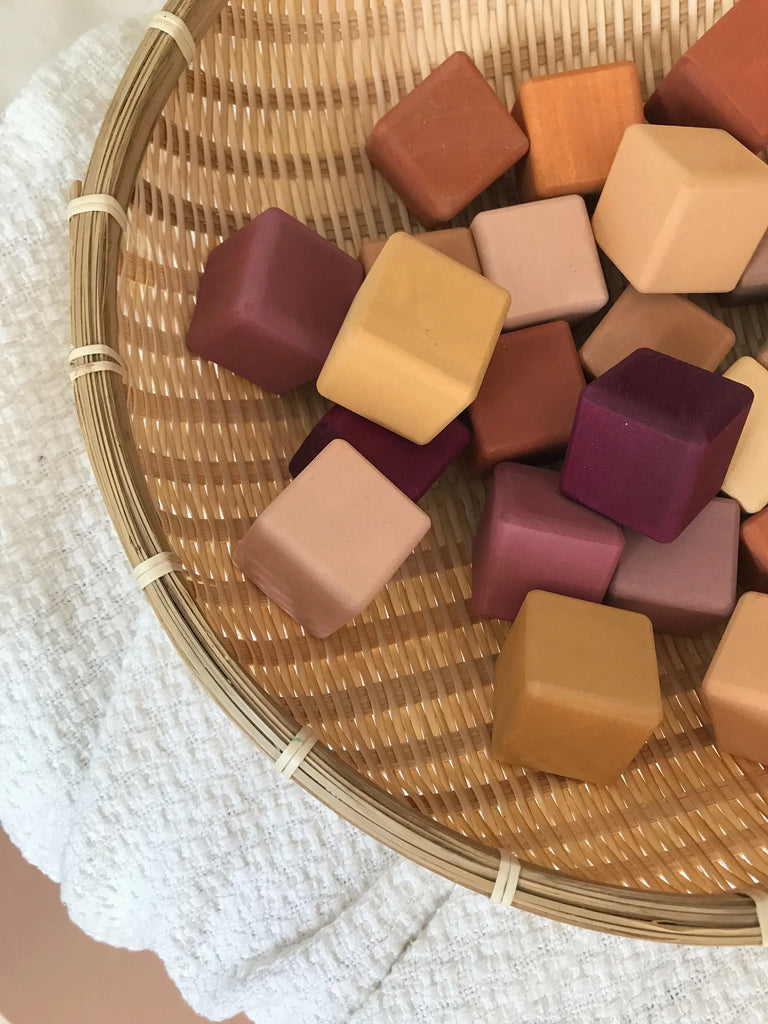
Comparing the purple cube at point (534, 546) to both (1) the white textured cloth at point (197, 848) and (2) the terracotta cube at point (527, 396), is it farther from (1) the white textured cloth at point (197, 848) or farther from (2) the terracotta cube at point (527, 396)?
(1) the white textured cloth at point (197, 848)

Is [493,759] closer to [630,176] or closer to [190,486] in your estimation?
[190,486]

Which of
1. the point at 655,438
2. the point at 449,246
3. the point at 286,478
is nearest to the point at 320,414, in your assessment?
the point at 286,478

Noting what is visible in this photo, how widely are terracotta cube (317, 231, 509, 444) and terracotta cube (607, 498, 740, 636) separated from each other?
0.23 metres

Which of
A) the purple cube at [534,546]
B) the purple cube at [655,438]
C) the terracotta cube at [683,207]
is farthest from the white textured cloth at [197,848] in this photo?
the terracotta cube at [683,207]

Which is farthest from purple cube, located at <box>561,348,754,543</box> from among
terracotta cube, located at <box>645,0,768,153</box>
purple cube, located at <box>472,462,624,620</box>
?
terracotta cube, located at <box>645,0,768,153</box>

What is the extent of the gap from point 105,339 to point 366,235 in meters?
0.36

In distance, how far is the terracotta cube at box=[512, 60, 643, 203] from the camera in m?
0.84

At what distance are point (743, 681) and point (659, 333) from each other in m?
0.34

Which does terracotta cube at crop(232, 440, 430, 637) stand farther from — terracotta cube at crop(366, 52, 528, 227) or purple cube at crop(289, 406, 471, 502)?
terracotta cube at crop(366, 52, 528, 227)

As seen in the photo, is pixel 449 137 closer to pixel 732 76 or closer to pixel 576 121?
pixel 576 121

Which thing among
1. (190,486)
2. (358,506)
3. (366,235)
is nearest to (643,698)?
(358,506)

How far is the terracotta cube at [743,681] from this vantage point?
0.75m

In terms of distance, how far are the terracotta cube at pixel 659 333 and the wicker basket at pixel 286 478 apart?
13 centimetres

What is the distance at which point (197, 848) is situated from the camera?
90cm
